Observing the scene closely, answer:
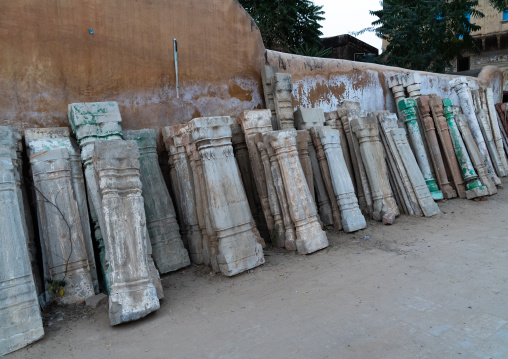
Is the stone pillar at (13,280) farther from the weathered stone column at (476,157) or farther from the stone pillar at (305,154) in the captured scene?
the weathered stone column at (476,157)

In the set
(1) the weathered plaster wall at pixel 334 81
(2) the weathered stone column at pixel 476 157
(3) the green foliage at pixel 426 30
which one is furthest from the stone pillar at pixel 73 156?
(3) the green foliage at pixel 426 30

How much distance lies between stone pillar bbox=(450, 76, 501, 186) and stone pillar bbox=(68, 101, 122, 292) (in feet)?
19.7

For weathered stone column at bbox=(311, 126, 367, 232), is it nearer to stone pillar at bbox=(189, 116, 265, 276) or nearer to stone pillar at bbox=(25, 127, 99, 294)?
stone pillar at bbox=(189, 116, 265, 276)

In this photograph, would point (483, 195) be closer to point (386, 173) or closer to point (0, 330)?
point (386, 173)

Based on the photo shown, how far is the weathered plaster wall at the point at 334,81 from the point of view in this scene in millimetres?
5973

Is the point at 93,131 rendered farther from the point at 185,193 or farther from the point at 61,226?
the point at 185,193

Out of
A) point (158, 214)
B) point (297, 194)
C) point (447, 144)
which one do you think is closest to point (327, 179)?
point (297, 194)

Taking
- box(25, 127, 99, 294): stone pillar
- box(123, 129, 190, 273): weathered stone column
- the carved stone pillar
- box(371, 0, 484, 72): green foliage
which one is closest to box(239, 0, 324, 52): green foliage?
box(371, 0, 484, 72): green foliage

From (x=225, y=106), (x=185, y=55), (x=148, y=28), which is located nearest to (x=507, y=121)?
(x=225, y=106)

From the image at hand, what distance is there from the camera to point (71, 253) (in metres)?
3.27

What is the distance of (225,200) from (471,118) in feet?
17.8

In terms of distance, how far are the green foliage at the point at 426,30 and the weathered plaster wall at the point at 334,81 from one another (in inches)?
364

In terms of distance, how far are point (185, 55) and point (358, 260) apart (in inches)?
134

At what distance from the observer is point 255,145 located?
14.2ft
